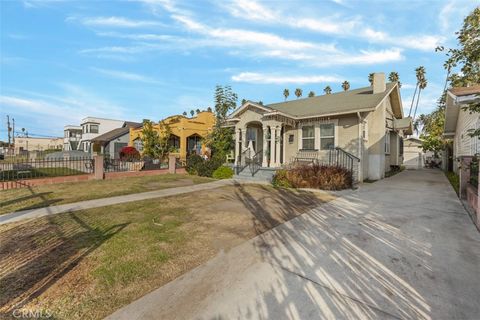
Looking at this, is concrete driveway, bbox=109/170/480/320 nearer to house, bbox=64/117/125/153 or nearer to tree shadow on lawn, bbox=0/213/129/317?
tree shadow on lawn, bbox=0/213/129/317

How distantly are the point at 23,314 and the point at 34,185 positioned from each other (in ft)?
35.0

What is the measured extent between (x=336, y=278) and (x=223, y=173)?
11.4 meters

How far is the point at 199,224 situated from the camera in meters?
5.29

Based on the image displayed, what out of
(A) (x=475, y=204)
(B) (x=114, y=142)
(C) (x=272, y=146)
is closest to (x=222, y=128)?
(C) (x=272, y=146)

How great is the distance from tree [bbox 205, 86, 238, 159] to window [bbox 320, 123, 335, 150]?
7.05 meters

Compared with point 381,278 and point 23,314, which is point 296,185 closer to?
point 381,278

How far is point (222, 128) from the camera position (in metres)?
18.1

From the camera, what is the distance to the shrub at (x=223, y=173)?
1426 cm

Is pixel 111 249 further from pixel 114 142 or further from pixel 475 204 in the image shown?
pixel 114 142

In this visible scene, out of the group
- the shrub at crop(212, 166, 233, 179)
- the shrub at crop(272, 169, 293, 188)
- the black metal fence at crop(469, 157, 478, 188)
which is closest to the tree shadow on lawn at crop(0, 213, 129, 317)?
the shrub at crop(272, 169, 293, 188)

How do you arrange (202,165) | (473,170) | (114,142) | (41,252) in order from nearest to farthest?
(41,252), (473,170), (202,165), (114,142)

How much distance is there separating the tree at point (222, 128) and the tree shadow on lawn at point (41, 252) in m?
12.7

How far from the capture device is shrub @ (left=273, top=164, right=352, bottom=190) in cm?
1036

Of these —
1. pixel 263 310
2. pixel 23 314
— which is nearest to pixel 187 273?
pixel 263 310
